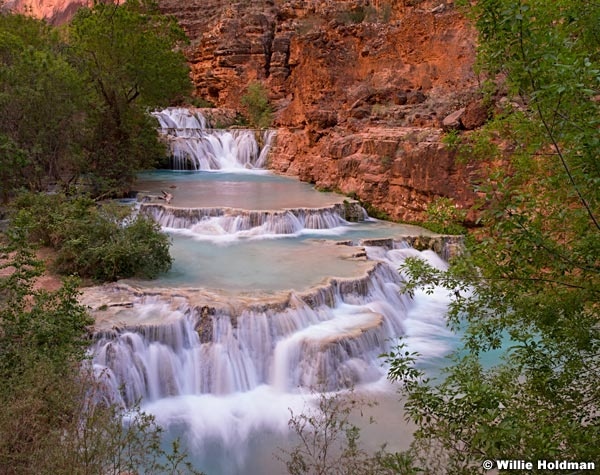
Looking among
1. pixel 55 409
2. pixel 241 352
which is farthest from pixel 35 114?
pixel 55 409

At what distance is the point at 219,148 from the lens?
24719 mm

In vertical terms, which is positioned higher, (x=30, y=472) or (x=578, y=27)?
(x=578, y=27)

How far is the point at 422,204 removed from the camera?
1521 centimetres

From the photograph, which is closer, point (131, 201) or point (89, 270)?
point (89, 270)

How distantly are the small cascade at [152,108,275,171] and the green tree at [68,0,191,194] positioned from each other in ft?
16.9

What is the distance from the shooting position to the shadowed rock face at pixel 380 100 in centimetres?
1541

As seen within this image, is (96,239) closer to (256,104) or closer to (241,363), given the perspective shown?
(241,363)

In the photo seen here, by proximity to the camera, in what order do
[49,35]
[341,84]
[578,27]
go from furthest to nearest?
1. [341,84]
2. [49,35]
3. [578,27]

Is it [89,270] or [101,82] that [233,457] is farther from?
[101,82]

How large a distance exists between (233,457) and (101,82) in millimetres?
14102

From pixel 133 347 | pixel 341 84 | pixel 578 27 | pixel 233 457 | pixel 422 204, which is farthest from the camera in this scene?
pixel 341 84

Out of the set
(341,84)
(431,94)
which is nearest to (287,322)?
(431,94)

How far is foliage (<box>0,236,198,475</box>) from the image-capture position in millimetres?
3627

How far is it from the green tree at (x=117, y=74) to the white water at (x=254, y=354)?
759 centimetres
